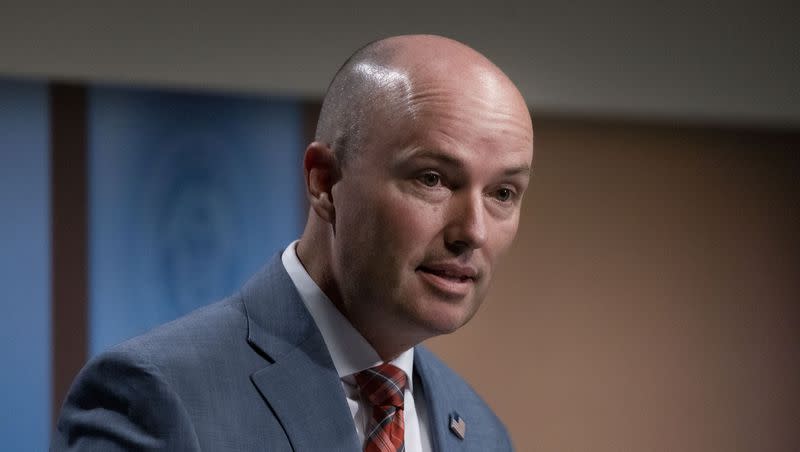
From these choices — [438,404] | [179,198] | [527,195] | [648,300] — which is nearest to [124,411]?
[438,404]

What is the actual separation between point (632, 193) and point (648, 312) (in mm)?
428

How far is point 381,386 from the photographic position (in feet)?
5.72

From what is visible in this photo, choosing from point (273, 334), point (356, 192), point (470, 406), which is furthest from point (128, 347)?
point (470, 406)

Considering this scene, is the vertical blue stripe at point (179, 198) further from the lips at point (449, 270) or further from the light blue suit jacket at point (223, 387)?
the lips at point (449, 270)

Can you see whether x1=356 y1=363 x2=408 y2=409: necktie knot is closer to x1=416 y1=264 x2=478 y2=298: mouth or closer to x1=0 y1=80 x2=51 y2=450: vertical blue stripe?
x1=416 y1=264 x2=478 y2=298: mouth

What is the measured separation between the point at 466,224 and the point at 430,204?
0.06 meters

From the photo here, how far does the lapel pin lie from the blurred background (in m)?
1.31

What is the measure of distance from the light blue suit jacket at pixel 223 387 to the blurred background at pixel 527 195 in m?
1.31

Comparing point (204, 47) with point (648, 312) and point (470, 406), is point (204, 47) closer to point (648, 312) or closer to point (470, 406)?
point (470, 406)

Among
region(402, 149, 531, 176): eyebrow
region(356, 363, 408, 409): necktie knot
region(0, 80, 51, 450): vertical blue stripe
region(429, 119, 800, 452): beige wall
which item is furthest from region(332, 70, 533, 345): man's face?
region(429, 119, 800, 452): beige wall

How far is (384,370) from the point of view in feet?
5.77

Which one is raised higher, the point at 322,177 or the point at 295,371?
the point at 322,177

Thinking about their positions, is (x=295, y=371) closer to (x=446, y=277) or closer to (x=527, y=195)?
(x=446, y=277)

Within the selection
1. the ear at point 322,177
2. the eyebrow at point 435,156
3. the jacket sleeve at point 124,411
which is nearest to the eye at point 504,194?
the eyebrow at point 435,156
